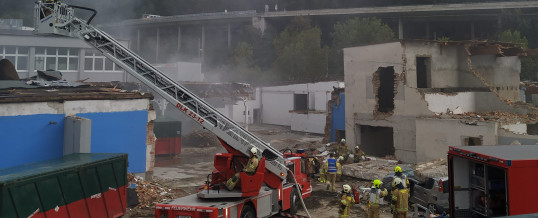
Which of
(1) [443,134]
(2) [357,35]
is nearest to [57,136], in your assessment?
(1) [443,134]

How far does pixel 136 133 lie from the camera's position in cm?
1572

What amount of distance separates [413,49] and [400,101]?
8.90 ft

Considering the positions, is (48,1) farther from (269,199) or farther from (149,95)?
(269,199)

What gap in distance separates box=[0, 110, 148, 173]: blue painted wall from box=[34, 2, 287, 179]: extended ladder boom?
289cm

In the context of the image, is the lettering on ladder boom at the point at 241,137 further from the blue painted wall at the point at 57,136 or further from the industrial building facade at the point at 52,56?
the industrial building facade at the point at 52,56

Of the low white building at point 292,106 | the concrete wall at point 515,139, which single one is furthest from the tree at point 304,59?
the concrete wall at point 515,139

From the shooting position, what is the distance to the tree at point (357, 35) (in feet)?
167

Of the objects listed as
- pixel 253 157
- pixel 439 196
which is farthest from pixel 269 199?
pixel 439 196

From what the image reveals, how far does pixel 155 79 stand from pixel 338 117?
18237 millimetres

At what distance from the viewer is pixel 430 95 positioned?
20.5m

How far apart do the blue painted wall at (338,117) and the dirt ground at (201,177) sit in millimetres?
2522

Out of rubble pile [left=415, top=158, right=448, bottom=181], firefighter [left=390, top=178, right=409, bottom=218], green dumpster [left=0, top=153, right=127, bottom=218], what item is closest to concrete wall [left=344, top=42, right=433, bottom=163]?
rubble pile [left=415, top=158, right=448, bottom=181]

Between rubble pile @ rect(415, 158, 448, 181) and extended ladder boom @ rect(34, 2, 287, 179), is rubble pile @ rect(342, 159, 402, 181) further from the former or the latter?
extended ladder boom @ rect(34, 2, 287, 179)

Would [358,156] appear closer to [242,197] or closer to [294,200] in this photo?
[294,200]
